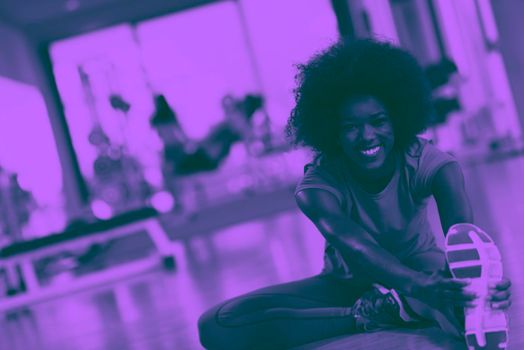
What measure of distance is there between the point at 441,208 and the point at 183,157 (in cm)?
495

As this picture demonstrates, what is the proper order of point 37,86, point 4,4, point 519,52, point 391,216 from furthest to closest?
point 37,86, point 4,4, point 519,52, point 391,216

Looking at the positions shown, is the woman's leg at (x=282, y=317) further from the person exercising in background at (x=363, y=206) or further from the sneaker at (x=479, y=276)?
the sneaker at (x=479, y=276)

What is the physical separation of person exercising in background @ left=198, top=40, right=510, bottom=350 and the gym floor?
82 mm

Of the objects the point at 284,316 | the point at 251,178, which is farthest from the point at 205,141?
the point at 284,316

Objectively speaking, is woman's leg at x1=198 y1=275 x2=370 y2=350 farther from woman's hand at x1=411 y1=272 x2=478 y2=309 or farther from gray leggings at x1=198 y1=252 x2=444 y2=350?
woman's hand at x1=411 y1=272 x2=478 y2=309

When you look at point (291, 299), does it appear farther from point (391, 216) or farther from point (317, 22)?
point (317, 22)

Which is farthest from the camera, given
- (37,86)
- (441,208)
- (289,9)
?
(289,9)

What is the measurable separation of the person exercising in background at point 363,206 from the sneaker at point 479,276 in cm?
4

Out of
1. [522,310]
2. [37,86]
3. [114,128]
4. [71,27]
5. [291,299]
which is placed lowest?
[522,310]

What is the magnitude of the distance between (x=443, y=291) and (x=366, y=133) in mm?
375

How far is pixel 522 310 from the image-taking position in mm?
1353

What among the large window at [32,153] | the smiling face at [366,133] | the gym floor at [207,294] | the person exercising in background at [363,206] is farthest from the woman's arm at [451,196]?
the large window at [32,153]

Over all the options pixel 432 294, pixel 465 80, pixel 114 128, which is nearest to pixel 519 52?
pixel 465 80

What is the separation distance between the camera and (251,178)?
7.50 meters
